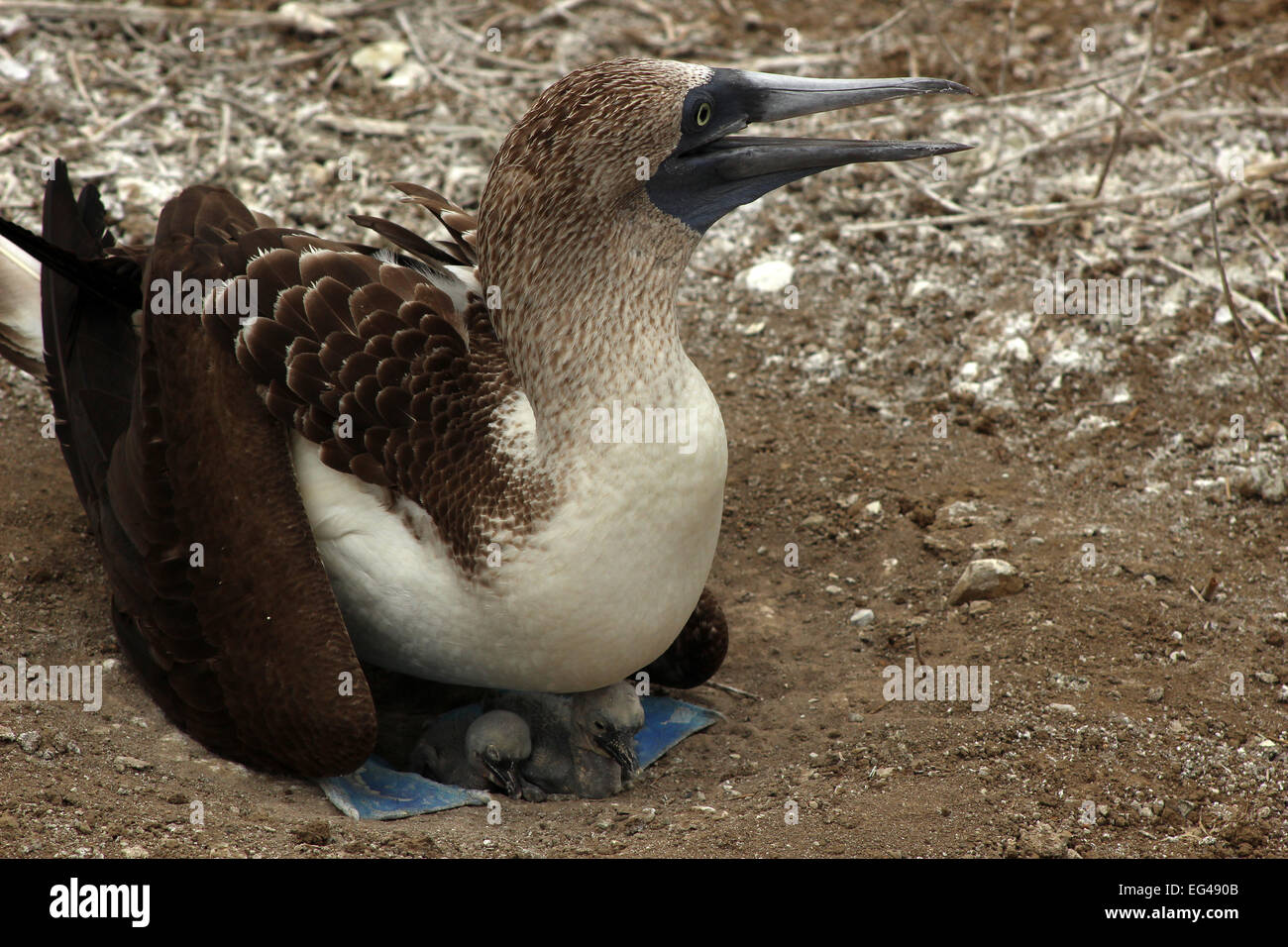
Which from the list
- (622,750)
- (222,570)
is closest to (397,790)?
(622,750)

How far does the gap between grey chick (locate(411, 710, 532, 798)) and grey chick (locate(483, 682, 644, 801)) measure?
0.09 m

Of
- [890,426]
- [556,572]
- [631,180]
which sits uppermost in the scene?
[631,180]

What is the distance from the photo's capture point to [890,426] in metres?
Answer: 6.12

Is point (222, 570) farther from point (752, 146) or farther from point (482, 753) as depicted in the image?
point (752, 146)

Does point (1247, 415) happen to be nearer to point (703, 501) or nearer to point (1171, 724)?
point (1171, 724)

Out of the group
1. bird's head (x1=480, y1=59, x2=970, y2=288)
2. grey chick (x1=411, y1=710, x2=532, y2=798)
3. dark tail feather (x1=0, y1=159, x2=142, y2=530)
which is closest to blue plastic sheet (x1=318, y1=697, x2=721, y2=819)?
grey chick (x1=411, y1=710, x2=532, y2=798)

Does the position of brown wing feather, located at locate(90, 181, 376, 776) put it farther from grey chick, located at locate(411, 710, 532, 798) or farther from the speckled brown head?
the speckled brown head

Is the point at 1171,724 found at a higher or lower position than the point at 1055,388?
lower

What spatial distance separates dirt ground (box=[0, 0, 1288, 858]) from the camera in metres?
4.01

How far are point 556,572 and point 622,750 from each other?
0.79m

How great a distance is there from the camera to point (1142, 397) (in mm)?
6098

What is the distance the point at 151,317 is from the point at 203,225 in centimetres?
40

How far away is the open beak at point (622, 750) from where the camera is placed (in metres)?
4.33

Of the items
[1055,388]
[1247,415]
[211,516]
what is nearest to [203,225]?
[211,516]
